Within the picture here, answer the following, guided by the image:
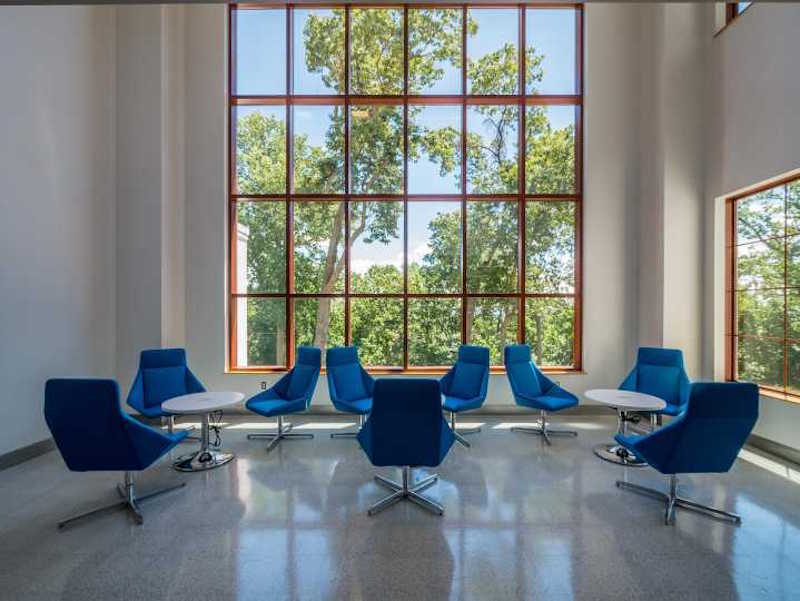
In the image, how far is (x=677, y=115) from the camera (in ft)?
17.2

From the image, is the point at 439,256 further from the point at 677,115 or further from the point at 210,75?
the point at 210,75

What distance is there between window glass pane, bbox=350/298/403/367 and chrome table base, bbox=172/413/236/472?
2.32m

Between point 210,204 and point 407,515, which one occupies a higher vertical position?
point 210,204

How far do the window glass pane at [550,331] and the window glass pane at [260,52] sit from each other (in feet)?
16.2

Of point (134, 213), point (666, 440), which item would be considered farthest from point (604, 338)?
point (134, 213)

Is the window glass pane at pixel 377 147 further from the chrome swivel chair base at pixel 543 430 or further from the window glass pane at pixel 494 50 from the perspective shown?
the chrome swivel chair base at pixel 543 430

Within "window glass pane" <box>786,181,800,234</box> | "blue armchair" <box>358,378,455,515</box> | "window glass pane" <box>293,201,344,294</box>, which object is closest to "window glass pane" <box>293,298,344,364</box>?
"window glass pane" <box>293,201,344,294</box>

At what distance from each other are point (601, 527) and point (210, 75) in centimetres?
700

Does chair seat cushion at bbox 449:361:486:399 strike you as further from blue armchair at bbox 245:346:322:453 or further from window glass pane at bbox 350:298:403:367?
blue armchair at bbox 245:346:322:453

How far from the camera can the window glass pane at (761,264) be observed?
442 centimetres

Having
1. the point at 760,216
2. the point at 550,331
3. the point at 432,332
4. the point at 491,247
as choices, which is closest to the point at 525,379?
the point at 550,331

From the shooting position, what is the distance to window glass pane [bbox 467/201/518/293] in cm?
586

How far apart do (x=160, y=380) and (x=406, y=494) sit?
3219 mm

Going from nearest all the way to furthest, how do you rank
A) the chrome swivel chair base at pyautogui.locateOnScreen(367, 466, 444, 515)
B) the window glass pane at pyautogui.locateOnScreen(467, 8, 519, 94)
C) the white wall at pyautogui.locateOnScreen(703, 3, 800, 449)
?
the chrome swivel chair base at pyautogui.locateOnScreen(367, 466, 444, 515) → the white wall at pyautogui.locateOnScreen(703, 3, 800, 449) → the window glass pane at pyautogui.locateOnScreen(467, 8, 519, 94)
